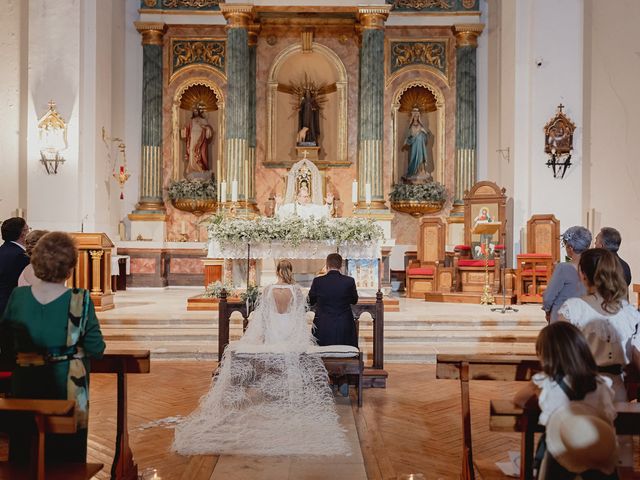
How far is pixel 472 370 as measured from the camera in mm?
3566

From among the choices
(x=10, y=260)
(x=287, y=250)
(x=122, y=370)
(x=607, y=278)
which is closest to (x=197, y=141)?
(x=287, y=250)

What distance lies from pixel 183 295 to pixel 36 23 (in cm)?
540

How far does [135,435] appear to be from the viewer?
4.56m

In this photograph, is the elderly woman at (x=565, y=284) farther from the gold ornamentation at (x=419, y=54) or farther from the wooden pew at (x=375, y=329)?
the gold ornamentation at (x=419, y=54)

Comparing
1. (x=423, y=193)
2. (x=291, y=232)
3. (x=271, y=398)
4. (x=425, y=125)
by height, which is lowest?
(x=271, y=398)

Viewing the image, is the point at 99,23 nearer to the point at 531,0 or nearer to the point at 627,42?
the point at 531,0

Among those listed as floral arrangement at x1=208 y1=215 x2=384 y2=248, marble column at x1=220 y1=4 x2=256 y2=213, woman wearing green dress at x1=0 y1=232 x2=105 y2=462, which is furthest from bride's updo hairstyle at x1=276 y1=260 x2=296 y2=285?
marble column at x1=220 y1=4 x2=256 y2=213

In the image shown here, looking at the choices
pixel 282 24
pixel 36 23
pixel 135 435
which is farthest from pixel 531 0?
pixel 135 435

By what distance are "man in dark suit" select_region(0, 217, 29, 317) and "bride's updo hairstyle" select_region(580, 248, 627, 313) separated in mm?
3710

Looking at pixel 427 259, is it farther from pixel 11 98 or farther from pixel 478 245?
pixel 11 98

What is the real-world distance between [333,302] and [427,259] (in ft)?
24.6

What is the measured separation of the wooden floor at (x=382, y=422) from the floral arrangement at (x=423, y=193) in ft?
24.5

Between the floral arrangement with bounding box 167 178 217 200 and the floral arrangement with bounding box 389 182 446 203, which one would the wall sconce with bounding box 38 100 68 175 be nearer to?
the floral arrangement with bounding box 167 178 217 200

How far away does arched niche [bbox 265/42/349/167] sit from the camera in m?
14.6
